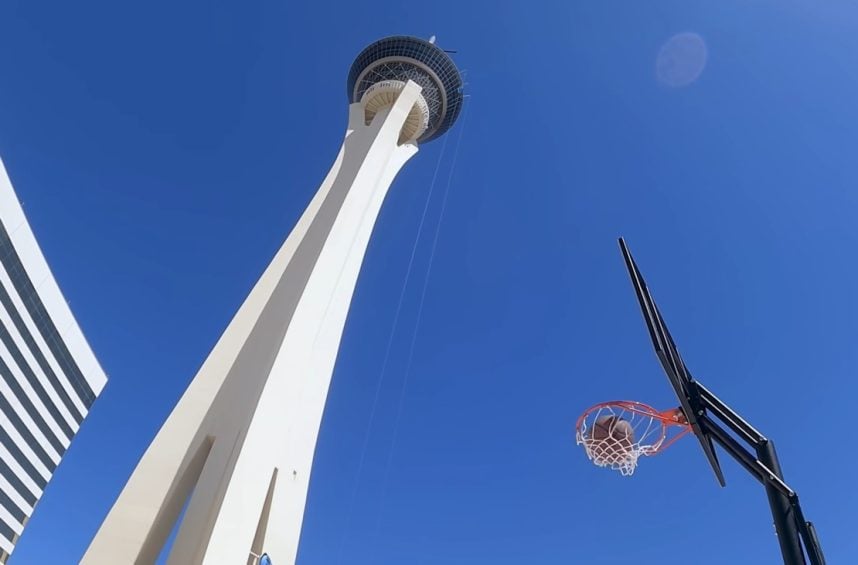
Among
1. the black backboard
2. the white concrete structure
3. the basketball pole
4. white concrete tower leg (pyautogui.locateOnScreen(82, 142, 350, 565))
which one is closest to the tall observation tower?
white concrete tower leg (pyautogui.locateOnScreen(82, 142, 350, 565))

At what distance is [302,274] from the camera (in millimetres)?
16484

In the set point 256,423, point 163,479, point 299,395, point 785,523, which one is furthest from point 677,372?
point 163,479

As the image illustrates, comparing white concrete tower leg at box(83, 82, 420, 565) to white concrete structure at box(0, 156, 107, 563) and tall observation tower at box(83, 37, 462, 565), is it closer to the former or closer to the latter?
tall observation tower at box(83, 37, 462, 565)

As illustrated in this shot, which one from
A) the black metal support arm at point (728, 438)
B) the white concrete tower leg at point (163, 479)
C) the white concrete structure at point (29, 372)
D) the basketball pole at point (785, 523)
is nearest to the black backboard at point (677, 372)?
the black metal support arm at point (728, 438)

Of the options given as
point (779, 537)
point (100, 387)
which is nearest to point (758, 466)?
point (779, 537)

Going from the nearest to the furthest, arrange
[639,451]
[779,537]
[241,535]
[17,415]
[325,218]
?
[779,537] < [639,451] < [241,535] < [325,218] < [17,415]

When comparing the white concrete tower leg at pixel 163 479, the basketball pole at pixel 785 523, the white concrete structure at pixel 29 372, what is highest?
the white concrete structure at pixel 29 372

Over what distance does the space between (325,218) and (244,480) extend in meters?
9.69

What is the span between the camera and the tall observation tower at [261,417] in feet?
38.4

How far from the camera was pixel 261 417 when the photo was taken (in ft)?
42.5

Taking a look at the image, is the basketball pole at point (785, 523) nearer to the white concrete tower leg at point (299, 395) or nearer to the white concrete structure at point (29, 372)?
the white concrete tower leg at point (299, 395)

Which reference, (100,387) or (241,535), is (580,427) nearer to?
(241,535)

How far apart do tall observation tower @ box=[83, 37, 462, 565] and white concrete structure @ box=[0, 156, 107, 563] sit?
3598 centimetres

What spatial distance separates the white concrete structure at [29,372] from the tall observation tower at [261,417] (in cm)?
3598
